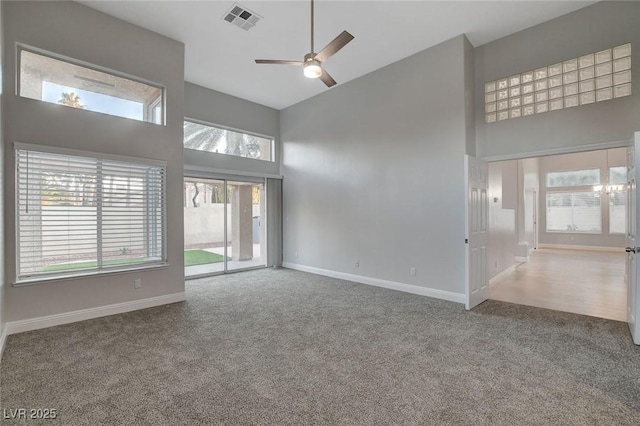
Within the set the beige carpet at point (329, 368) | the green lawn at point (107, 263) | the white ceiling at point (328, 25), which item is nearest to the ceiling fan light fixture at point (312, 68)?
the white ceiling at point (328, 25)

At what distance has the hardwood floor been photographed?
4.23 m

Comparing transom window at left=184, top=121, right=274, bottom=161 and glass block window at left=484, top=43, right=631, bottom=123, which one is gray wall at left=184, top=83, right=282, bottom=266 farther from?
glass block window at left=484, top=43, right=631, bottom=123

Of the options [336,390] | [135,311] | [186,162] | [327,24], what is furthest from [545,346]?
[186,162]

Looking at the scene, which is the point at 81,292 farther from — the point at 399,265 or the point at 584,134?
the point at 584,134

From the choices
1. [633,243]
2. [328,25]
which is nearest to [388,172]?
[328,25]

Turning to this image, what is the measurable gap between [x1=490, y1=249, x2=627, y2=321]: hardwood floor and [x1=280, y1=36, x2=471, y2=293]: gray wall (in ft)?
4.62

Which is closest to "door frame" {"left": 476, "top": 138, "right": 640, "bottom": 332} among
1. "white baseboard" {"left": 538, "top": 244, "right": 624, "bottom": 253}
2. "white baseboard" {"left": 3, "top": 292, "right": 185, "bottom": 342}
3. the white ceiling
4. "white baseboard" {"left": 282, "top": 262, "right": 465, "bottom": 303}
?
"white baseboard" {"left": 282, "top": 262, "right": 465, "bottom": 303}

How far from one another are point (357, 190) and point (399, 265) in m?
1.66

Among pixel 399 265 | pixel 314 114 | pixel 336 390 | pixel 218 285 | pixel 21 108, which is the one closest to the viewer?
pixel 336 390

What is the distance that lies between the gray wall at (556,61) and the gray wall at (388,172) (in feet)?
1.67

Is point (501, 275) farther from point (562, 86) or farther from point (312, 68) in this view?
point (312, 68)

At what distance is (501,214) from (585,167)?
676cm

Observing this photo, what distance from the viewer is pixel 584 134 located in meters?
3.78

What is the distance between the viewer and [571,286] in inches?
212
